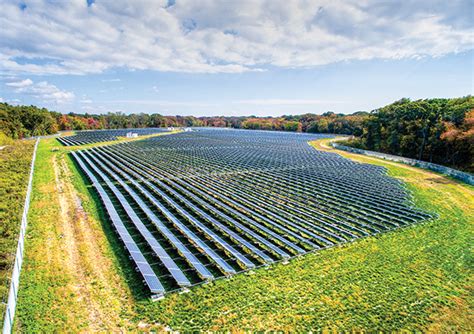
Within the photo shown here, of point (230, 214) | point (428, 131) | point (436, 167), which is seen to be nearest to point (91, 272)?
point (230, 214)

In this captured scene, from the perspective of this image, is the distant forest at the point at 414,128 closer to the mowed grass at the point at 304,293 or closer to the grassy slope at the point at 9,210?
the mowed grass at the point at 304,293

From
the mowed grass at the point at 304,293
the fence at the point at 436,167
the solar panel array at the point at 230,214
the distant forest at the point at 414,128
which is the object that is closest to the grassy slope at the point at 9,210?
the mowed grass at the point at 304,293

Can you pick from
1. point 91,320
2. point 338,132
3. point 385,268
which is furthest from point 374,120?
point 91,320

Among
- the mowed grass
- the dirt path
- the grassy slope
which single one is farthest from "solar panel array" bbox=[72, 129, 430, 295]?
the grassy slope

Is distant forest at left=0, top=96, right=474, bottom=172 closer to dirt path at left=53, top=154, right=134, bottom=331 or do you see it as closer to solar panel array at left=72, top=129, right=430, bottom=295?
solar panel array at left=72, top=129, right=430, bottom=295

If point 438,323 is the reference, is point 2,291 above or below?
above

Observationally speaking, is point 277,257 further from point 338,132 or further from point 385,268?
point 338,132
